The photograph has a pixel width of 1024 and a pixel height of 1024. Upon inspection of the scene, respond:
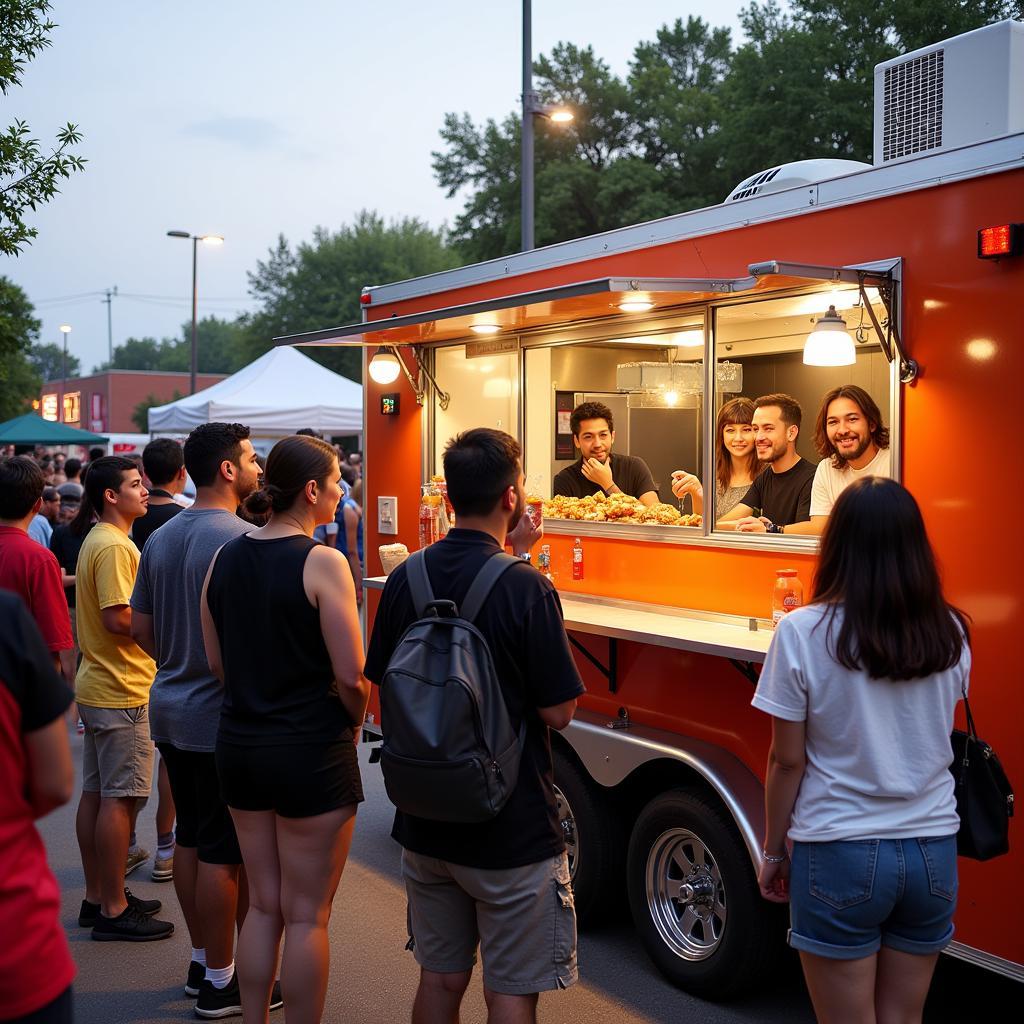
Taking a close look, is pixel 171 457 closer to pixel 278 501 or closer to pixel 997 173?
pixel 278 501

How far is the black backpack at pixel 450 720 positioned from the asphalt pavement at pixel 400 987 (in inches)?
68.4

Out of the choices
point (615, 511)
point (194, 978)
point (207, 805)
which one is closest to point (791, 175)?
point (615, 511)

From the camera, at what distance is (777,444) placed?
Answer: 17.7ft

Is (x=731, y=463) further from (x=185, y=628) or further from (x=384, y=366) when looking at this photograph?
(x=185, y=628)

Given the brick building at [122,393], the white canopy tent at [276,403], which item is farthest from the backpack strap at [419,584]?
the brick building at [122,393]

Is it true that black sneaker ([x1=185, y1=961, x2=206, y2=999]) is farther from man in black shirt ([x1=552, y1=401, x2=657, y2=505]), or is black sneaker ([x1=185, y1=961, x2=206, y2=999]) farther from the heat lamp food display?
man in black shirt ([x1=552, y1=401, x2=657, y2=505])

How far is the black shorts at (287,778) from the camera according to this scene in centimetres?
323

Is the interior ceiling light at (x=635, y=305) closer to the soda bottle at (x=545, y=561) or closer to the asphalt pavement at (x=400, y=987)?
the soda bottle at (x=545, y=561)

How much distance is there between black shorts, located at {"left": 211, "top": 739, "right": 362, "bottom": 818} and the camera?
323 cm

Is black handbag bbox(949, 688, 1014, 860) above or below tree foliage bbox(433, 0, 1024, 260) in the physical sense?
A: below

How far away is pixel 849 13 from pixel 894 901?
26.8 metres

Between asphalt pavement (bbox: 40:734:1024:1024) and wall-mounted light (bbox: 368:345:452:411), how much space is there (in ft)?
8.98

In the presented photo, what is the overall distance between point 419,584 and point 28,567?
232 cm

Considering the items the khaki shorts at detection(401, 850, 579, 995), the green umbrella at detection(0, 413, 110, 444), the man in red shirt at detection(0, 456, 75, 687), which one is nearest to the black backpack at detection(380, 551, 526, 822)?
the khaki shorts at detection(401, 850, 579, 995)
